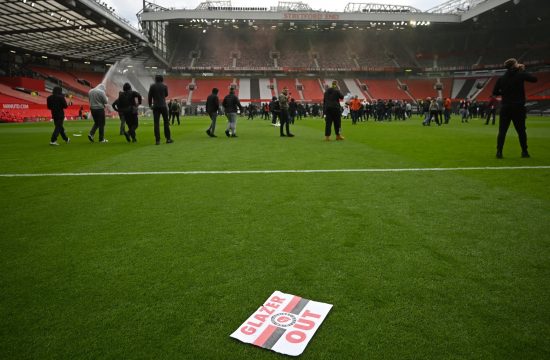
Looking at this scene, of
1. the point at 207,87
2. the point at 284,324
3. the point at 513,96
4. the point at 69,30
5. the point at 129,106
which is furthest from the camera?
the point at 207,87

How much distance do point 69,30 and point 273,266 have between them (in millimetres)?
41209

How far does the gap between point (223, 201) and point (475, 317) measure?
294 cm

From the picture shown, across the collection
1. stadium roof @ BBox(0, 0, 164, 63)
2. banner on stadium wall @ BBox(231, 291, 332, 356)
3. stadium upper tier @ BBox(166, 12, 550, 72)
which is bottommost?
banner on stadium wall @ BBox(231, 291, 332, 356)

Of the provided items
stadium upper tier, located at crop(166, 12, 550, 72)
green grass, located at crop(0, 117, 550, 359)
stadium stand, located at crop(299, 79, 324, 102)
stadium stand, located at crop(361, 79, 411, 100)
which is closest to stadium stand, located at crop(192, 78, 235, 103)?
stadium upper tier, located at crop(166, 12, 550, 72)

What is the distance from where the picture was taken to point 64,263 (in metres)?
2.57

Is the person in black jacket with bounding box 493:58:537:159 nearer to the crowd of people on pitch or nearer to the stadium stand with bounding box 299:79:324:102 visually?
the crowd of people on pitch

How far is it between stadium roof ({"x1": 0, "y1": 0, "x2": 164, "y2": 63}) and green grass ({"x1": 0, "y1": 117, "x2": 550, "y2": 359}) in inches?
1154

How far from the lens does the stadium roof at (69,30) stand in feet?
92.9

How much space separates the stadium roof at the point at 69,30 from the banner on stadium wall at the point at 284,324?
31407 millimetres

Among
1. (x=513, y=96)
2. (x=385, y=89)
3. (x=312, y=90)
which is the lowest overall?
(x=513, y=96)

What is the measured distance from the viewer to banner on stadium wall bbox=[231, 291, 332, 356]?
1720 millimetres

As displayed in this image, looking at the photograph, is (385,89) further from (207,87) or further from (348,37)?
(207,87)

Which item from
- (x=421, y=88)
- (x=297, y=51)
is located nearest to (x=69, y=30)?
(x=297, y=51)

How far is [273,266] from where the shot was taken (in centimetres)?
251
